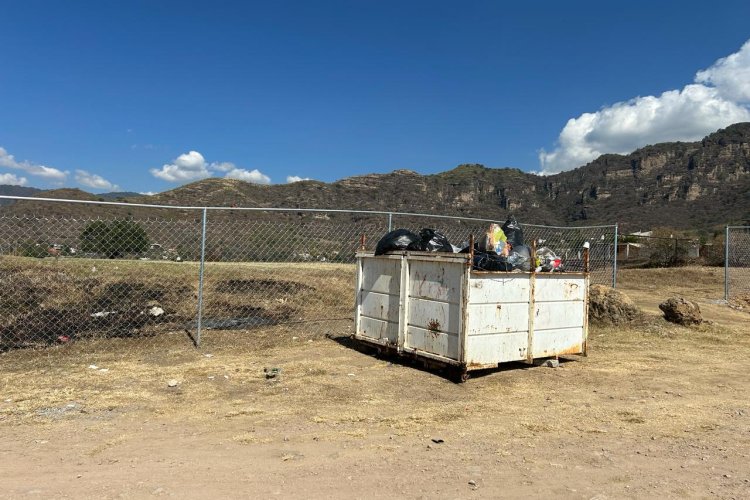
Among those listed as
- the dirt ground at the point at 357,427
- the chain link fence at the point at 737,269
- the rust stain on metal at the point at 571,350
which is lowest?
the dirt ground at the point at 357,427

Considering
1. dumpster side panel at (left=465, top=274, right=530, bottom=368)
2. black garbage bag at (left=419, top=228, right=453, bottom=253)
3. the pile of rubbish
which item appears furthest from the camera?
black garbage bag at (left=419, top=228, right=453, bottom=253)

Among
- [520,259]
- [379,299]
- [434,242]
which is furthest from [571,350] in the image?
[379,299]

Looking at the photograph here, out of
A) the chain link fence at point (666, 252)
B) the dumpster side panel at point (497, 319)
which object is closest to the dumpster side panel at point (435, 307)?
the dumpster side panel at point (497, 319)

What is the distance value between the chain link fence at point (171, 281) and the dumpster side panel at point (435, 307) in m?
1.55

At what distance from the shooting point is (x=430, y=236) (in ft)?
22.4

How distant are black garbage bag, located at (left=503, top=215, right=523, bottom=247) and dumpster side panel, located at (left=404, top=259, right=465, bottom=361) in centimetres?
167

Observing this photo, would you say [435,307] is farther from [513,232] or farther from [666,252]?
[666,252]

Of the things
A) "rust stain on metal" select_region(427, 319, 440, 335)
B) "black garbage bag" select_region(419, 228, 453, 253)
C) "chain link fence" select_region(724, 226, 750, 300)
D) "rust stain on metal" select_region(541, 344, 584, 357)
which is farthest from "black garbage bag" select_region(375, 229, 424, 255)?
"chain link fence" select_region(724, 226, 750, 300)

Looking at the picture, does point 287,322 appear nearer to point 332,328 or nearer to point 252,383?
point 332,328

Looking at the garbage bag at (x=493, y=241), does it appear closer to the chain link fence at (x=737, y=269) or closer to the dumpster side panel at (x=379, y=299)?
the dumpster side panel at (x=379, y=299)

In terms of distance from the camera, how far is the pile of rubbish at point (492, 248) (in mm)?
6242

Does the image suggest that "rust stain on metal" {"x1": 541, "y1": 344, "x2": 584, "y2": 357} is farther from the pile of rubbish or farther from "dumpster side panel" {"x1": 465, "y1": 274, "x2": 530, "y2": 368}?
the pile of rubbish

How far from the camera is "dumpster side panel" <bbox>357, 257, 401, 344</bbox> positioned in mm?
6844

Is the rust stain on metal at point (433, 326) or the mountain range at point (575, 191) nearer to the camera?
the rust stain on metal at point (433, 326)
